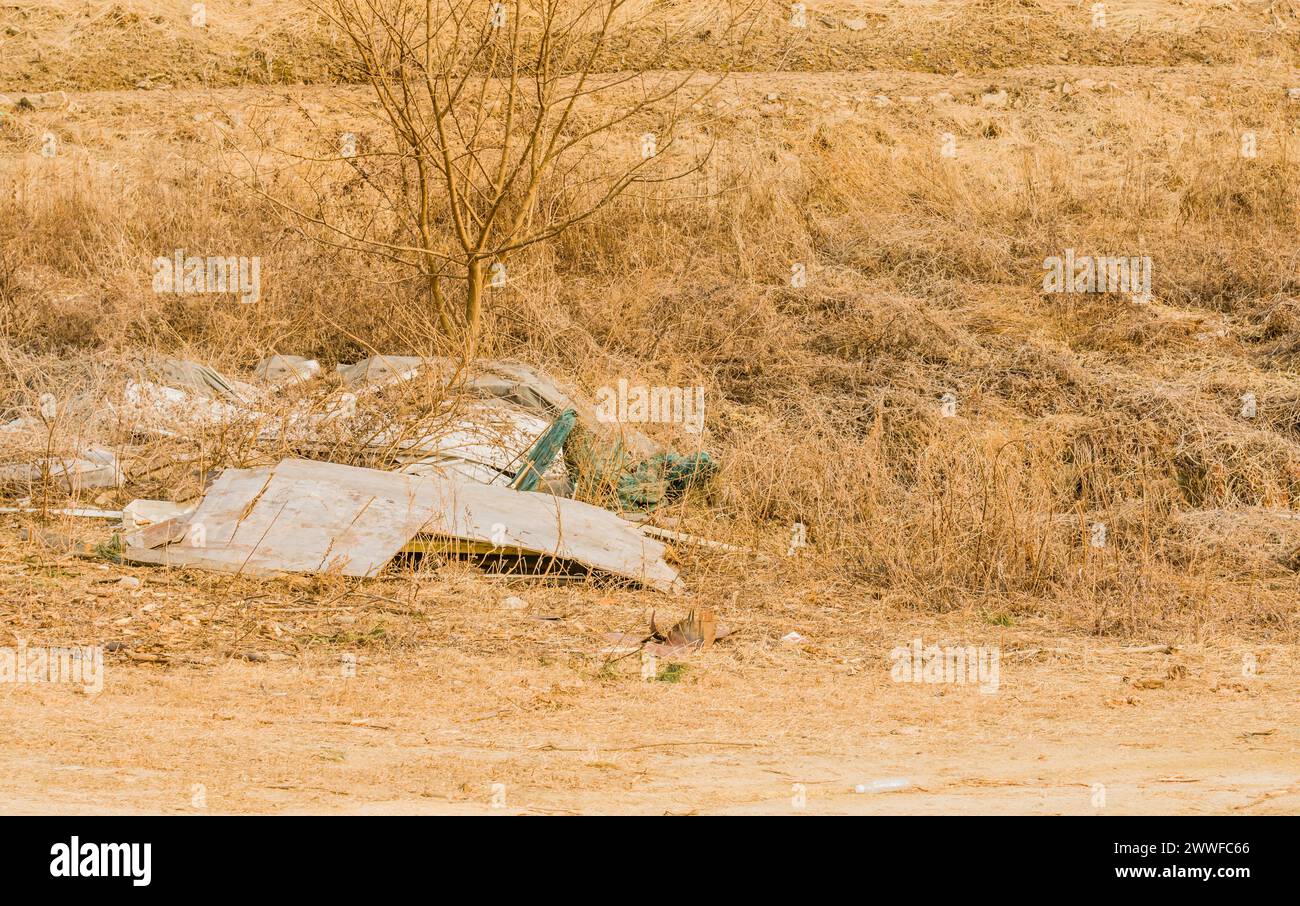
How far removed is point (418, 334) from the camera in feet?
30.8

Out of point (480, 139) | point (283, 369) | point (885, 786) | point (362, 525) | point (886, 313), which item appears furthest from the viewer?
point (480, 139)

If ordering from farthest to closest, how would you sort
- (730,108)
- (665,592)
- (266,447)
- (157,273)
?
(730,108) → (157,273) → (266,447) → (665,592)

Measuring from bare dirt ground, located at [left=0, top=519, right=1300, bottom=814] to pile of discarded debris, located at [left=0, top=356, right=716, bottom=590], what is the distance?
24cm

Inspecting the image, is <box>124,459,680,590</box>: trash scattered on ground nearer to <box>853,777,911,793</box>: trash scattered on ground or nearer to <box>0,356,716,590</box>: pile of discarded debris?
<box>0,356,716,590</box>: pile of discarded debris

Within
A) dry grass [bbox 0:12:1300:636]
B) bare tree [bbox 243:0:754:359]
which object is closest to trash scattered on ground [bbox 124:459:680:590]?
dry grass [bbox 0:12:1300:636]

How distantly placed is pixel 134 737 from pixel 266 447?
3367mm

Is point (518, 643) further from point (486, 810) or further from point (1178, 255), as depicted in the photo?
point (1178, 255)

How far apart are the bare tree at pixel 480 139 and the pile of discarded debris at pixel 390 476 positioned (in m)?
0.79

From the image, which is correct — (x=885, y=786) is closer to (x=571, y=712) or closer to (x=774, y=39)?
(x=571, y=712)

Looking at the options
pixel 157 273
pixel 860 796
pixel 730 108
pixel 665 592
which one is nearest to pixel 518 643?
pixel 665 592

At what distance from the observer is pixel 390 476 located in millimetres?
7172

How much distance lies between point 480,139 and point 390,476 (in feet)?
15.7

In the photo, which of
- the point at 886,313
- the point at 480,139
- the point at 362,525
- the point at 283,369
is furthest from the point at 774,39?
the point at 362,525

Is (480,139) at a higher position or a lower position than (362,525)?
higher
